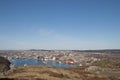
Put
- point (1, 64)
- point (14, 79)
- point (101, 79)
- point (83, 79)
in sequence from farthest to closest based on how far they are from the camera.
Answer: point (1, 64) → point (101, 79) → point (83, 79) → point (14, 79)

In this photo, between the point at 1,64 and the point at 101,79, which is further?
the point at 1,64

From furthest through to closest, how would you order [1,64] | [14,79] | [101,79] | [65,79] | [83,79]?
1. [1,64]
2. [101,79]
3. [83,79]
4. [65,79]
5. [14,79]

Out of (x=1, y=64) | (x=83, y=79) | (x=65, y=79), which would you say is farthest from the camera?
(x=1, y=64)

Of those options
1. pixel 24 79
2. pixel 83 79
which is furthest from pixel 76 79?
pixel 24 79

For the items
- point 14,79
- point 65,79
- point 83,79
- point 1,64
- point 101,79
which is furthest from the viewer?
point 1,64

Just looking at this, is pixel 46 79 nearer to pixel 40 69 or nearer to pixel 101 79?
pixel 40 69

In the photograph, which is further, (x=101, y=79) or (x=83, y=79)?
(x=101, y=79)

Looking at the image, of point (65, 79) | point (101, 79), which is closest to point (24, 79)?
point (65, 79)

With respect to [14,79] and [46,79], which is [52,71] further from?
[14,79]
